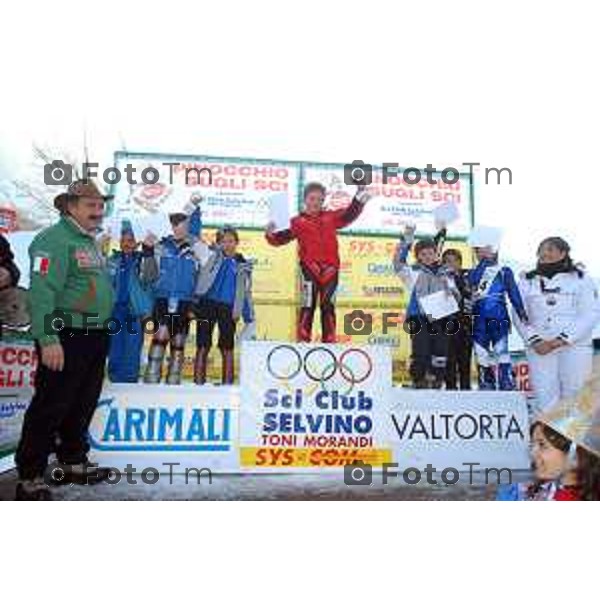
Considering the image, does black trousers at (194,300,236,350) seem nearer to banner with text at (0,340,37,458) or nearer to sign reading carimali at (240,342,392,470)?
sign reading carimali at (240,342,392,470)

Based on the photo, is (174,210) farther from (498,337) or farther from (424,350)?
(498,337)

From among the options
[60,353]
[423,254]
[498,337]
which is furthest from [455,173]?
[60,353]

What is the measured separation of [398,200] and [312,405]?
112cm

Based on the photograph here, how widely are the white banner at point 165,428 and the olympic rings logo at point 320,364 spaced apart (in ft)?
0.85

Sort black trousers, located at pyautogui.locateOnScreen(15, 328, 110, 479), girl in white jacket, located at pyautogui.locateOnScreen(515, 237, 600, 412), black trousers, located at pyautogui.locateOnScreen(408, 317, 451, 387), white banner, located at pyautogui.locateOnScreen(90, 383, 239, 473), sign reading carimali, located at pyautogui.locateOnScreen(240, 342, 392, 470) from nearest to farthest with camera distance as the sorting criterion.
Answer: black trousers, located at pyautogui.locateOnScreen(15, 328, 110, 479)
white banner, located at pyautogui.locateOnScreen(90, 383, 239, 473)
sign reading carimali, located at pyautogui.locateOnScreen(240, 342, 392, 470)
black trousers, located at pyautogui.locateOnScreen(408, 317, 451, 387)
girl in white jacket, located at pyautogui.locateOnScreen(515, 237, 600, 412)

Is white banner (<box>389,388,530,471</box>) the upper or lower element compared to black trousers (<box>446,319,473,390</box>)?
lower

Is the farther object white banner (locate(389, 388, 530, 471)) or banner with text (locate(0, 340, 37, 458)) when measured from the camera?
white banner (locate(389, 388, 530, 471))

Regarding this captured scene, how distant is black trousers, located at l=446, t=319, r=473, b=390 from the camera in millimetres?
4258

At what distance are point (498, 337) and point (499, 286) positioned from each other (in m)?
0.26
